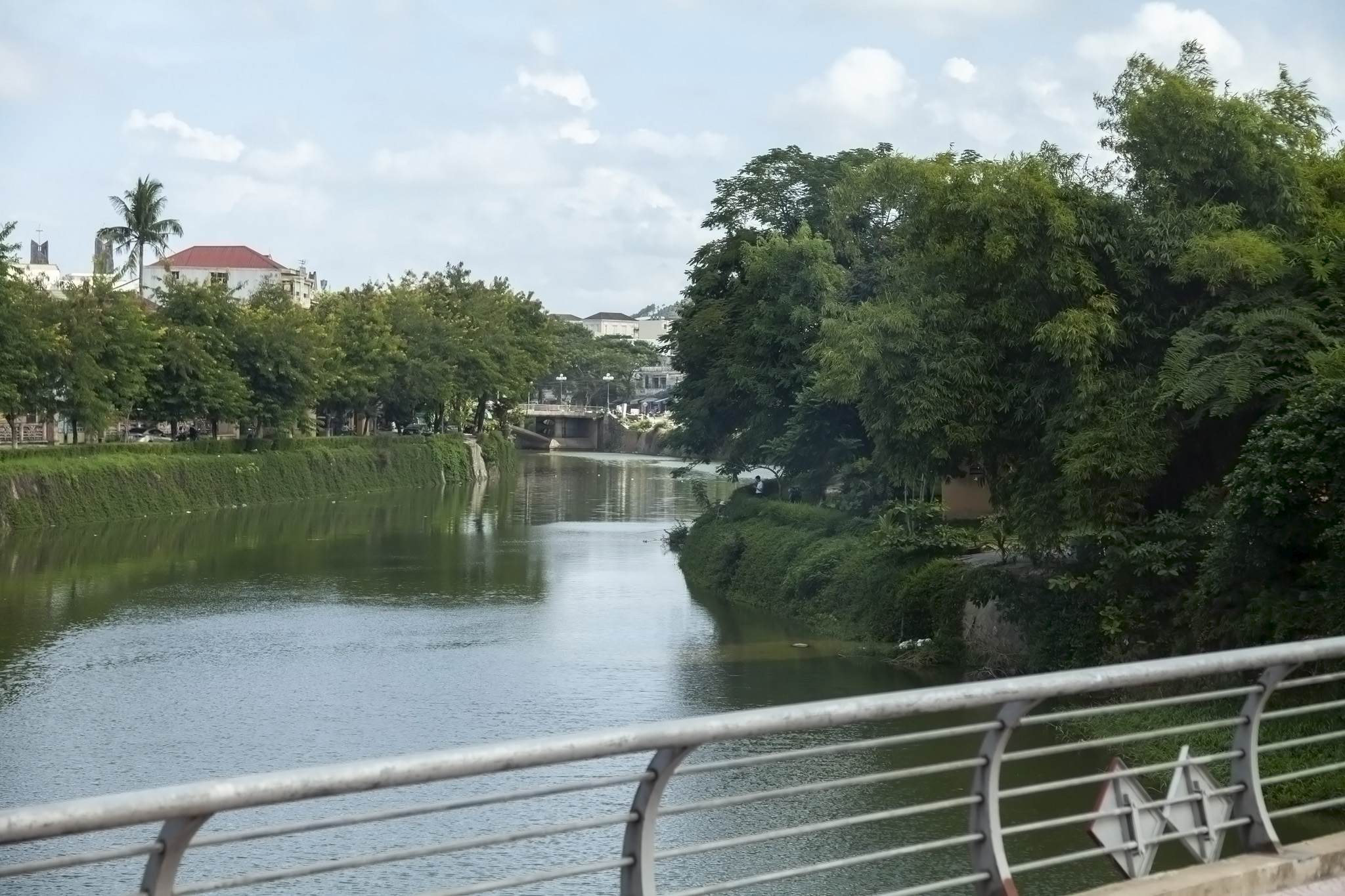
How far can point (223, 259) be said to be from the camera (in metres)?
117

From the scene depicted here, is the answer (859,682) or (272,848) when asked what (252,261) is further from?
(272,848)

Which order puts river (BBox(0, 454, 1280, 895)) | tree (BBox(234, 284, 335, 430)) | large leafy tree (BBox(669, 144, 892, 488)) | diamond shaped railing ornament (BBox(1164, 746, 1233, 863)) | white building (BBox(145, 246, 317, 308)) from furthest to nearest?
white building (BBox(145, 246, 317, 308)) → tree (BBox(234, 284, 335, 430)) → large leafy tree (BBox(669, 144, 892, 488)) → river (BBox(0, 454, 1280, 895)) → diamond shaped railing ornament (BBox(1164, 746, 1233, 863))

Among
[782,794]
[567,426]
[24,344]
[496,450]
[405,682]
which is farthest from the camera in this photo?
[567,426]

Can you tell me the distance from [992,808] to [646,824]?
1.31 meters

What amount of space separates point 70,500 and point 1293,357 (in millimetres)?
39816

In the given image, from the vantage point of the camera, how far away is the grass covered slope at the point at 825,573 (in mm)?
27516

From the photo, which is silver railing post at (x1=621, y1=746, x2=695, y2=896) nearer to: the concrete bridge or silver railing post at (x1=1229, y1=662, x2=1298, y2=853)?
silver railing post at (x1=1229, y1=662, x2=1298, y2=853)

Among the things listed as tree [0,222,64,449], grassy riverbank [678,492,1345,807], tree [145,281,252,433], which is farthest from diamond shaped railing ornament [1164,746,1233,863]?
tree [145,281,252,433]

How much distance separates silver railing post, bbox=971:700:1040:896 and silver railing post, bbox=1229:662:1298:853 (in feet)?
3.77

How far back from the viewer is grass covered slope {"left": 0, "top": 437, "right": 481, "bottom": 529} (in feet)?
159

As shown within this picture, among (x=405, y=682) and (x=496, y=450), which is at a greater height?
(x=496, y=450)

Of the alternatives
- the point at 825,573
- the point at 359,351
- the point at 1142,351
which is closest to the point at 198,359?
the point at 359,351

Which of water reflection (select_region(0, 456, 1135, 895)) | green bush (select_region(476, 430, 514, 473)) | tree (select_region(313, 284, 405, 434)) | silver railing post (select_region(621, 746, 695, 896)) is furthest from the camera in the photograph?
green bush (select_region(476, 430, 514, 473))

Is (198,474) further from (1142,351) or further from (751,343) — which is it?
(1142,351)
